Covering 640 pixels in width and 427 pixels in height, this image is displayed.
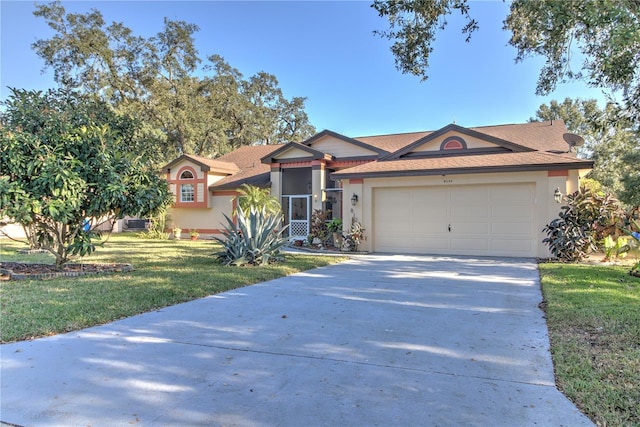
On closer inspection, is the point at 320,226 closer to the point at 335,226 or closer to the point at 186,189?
the point at 335,226

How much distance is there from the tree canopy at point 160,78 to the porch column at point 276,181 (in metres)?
9.90

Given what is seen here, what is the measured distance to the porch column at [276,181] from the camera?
778 inches

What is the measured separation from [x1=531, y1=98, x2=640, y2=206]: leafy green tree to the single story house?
5103mm

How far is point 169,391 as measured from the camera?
3.47 metres

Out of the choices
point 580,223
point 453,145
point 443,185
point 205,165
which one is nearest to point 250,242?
point 443,185

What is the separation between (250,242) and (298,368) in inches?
294

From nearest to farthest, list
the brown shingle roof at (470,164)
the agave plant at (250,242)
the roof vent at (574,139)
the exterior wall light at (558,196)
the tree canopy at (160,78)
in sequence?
the agave plant at (250,242) < the exterior wall light at (558,196) < the brown shingle roof at (470,164) < the roof vent at (574,139) < the tree canopy at (160,78)

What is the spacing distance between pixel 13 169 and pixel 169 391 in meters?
6.80

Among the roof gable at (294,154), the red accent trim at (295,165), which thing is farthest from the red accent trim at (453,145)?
the red accent trim at (295,165)

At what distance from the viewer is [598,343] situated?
4645 mm

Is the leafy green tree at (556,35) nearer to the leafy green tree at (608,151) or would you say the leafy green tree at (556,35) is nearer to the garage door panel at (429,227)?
the garage door panel at (429,227)

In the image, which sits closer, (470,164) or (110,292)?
(110,292)

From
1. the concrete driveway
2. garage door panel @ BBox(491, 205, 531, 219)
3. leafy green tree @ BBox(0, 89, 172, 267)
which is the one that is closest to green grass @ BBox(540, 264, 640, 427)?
the concrete driveway

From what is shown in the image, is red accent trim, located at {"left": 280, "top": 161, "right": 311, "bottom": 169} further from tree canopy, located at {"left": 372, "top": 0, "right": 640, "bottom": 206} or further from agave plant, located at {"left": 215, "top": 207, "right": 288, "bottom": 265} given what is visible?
tree canopy, located at {"left": 372, "top": 0, "right": 640, "bottom": 206}
